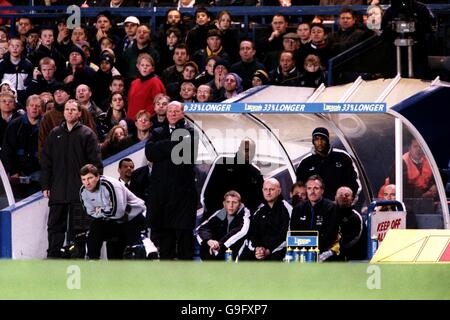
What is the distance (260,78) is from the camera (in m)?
15.2

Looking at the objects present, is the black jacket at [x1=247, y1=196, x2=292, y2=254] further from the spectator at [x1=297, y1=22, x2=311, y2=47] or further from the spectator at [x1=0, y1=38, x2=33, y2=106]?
the spectator at [x1=0, y1=38, x2=33, y2=106]

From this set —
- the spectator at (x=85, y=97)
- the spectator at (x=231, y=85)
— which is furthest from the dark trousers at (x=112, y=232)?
the spectator at (x=85, y=97)

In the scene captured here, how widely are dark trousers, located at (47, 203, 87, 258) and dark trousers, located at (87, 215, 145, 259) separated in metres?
0.41

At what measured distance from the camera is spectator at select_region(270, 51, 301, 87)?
15359 millimetres

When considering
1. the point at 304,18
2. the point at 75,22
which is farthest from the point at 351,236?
the point at 75,22

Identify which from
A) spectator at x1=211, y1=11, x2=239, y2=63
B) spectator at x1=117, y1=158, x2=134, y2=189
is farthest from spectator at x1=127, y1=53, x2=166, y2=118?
spectator at x1=117, y1=158, x2=134, y2=189

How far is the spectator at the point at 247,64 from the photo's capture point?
15688 millimetres

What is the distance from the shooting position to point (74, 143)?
13383 millimetres

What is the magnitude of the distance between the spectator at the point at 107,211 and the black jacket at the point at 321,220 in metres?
1.28

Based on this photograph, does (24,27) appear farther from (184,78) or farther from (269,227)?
(269,227)

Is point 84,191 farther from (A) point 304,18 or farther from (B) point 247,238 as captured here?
(A) point 304,18

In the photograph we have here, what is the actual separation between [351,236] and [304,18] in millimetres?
5655

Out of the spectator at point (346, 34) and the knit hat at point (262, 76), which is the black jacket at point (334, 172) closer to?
the knit hat at point (262, 76)

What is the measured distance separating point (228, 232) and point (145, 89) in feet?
10.9
